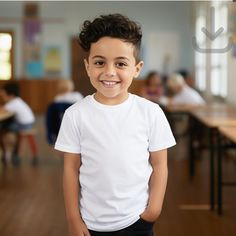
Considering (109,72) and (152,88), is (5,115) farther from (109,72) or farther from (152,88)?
(109,72)

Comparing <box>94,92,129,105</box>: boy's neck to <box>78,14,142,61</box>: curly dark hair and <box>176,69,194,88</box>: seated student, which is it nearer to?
<box>78,14,142,61</box>: curly dark hair

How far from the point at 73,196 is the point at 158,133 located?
0.98ft

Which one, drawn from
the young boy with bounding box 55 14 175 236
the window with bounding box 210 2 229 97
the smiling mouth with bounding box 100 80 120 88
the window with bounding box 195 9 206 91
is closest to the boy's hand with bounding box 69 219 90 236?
the young boy with bounding box 55 14 175 236

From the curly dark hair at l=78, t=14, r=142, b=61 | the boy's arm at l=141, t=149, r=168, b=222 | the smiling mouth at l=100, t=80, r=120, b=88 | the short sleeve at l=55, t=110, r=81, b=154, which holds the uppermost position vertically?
the curly dark hair at l=78, t=14, r=142, b=61

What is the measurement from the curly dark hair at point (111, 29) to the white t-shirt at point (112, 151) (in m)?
0.18

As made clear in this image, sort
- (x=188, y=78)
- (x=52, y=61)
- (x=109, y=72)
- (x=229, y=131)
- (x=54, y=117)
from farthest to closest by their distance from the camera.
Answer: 1. (x=52, y=61)
2. (x=188, y=78)
3. (x=54, y=117)
4. (x=229, y=131)
5. (x=109, y=72)

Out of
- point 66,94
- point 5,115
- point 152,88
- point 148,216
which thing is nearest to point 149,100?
point 148,216

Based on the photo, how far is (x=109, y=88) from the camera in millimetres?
1397

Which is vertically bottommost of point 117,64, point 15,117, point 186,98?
point 15,117

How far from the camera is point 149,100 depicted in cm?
192

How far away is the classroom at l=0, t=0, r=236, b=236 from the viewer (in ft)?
12.2

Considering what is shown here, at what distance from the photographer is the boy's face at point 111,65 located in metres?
1.38

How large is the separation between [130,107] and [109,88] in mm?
89

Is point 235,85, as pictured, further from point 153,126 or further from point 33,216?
point 153,126
